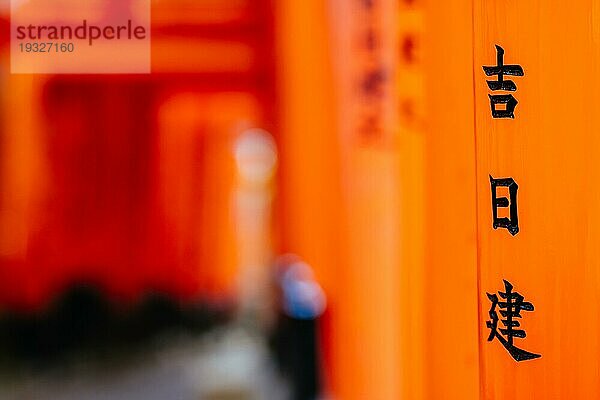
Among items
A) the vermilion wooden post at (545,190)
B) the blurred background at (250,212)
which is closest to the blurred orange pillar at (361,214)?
the blurred background at (250,212)

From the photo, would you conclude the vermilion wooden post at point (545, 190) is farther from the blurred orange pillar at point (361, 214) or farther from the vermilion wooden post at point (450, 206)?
the blurred orange pillar at point (361, 214)

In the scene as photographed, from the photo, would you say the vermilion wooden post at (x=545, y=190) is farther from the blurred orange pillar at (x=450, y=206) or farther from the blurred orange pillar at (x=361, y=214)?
the blurred orange pillar at (x=361, y=214)

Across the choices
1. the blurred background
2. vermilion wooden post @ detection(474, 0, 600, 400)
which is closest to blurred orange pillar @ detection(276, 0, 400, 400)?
the blurred background

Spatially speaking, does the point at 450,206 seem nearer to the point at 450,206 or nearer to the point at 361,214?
the point at 450,206

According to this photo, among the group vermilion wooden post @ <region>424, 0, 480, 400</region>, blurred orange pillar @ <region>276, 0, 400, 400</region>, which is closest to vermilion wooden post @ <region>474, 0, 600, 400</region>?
vermilion wooden post @ <region>424, 0, 480, 400</region>

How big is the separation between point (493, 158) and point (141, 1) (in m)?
1.00

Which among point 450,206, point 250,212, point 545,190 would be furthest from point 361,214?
point 250,212

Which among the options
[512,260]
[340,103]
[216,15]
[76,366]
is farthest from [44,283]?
[512,260]

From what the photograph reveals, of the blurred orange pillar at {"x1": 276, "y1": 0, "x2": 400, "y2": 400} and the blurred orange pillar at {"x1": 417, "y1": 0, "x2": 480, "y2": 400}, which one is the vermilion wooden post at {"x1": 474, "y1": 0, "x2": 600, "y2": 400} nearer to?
the blurred orange pillar at {"x1": 417, "y1": 0, "x2": 480, "y2": 400}

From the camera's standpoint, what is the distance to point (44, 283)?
14.0 ft

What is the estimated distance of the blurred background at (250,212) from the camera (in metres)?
1.21

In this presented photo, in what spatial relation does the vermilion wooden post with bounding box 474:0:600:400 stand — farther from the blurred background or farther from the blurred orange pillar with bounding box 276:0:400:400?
the blurred orange pillar with bounding box 276:0:400:400

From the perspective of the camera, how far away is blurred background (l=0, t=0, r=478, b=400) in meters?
1.21

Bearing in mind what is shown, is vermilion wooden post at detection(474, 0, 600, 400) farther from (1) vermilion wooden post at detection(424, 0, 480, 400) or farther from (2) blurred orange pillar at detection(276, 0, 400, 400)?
(2) blurred orange pillar at detection(276, 0, 400, 400)
